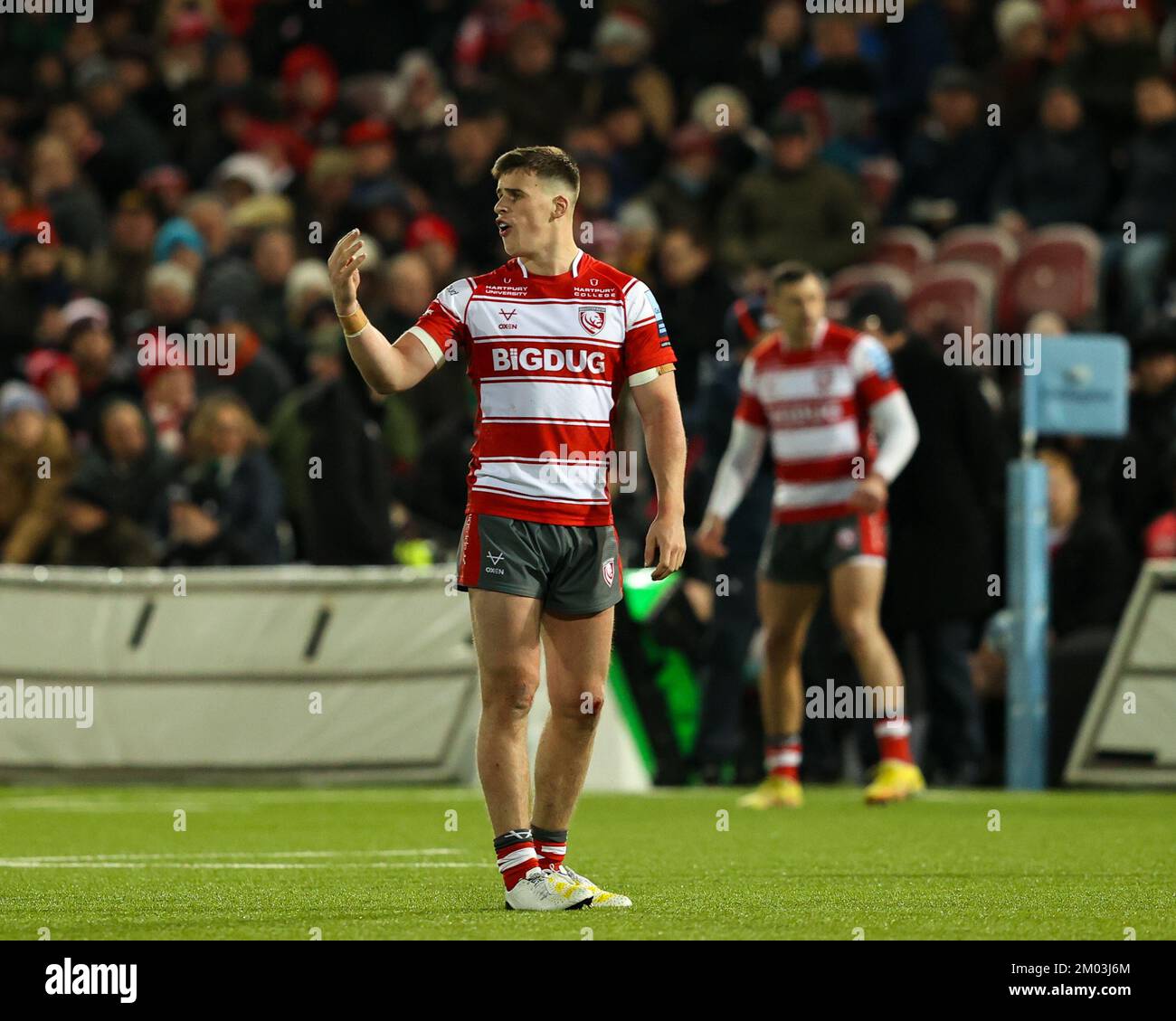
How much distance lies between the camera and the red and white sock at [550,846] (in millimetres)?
7117

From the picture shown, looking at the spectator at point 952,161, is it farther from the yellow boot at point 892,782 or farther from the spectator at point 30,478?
the yellow boot at point 892,782

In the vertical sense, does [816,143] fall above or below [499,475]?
above

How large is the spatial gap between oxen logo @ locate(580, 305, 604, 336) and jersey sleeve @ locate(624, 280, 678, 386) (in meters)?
0.09

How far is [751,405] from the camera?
11.9 metres

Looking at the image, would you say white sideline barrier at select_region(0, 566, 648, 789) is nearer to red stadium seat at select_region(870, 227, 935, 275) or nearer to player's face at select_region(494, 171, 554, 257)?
red stadium seat at select_region(870, 227, 935, 275)

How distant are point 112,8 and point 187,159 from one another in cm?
252

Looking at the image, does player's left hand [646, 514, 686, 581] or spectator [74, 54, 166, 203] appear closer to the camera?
player's left hand [646, 514, 686, 581]

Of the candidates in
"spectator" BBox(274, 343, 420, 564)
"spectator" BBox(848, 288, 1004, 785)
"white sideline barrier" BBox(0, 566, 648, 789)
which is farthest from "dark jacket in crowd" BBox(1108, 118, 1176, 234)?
"white sideline barrier" BBox(0, 566, 648, 789)

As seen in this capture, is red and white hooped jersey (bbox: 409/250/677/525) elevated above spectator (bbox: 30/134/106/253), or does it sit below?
below

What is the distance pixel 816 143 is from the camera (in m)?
19.2

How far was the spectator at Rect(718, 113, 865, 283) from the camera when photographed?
17.6 m
